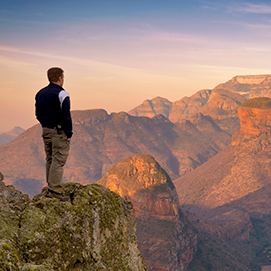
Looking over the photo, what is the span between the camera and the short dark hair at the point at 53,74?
33.2ft

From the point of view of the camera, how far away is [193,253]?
77562 millimetres

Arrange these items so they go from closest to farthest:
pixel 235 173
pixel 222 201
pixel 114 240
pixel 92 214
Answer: pixel 92 214 < pixel 114 240 < pixel 222 201 < pixel 235 173

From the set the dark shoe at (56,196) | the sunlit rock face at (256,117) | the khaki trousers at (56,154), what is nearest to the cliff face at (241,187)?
the sunlit rock face at (256,117)

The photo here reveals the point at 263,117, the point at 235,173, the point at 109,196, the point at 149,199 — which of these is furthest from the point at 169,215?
the point at 263,117

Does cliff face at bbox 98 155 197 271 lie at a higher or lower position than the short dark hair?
lower

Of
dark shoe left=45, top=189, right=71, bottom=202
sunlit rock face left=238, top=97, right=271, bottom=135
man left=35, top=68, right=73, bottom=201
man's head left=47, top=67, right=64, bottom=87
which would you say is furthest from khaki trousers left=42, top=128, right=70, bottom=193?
sunlit rock face left=238, top=97, right=271, bottom=135

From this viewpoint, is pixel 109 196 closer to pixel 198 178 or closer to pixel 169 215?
pixel 169 215

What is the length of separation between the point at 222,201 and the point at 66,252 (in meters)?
141

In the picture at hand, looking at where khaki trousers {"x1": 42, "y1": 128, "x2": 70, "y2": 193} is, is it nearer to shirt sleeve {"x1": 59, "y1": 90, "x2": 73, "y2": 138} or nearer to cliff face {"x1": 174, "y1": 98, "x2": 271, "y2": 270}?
shirt sleeve {"x1": 59, "y1": 90, "x2": 73, "y2": 138}

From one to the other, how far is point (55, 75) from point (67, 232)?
4.67 m

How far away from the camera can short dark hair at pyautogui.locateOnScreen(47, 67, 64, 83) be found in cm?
1013

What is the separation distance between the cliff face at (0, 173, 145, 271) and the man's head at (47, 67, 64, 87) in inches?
136

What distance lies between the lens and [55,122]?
9930mm

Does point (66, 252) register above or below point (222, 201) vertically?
above
